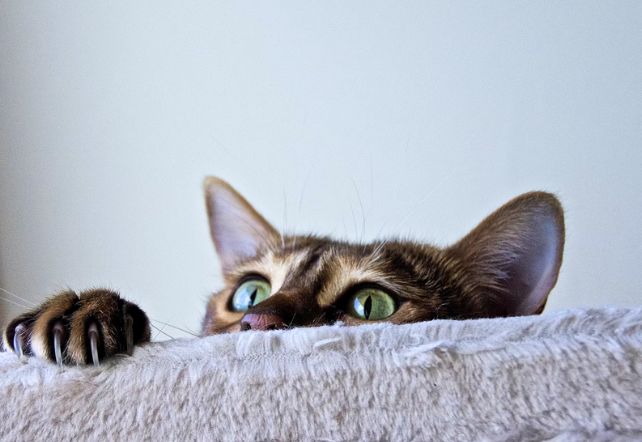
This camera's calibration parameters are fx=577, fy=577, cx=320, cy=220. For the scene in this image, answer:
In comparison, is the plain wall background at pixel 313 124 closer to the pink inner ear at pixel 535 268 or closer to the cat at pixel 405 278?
the cat at pixel 405 278

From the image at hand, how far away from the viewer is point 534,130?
5.88 ft

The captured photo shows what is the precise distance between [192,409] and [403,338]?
178 mm

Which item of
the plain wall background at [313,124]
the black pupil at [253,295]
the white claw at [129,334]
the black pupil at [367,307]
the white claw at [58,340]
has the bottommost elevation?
the black pupil at [253,295]

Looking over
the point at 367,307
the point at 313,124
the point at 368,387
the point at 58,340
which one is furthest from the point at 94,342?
the point at 313,124

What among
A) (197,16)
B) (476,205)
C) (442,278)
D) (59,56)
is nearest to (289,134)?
(197,16)

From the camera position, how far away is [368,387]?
1.46 feet

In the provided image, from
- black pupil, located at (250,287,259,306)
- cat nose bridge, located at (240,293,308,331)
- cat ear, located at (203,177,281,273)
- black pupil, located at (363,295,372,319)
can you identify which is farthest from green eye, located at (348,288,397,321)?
cat ear, located at (203,177,281,273)

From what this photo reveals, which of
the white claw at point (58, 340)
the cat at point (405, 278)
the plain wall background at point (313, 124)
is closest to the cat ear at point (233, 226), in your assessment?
the cat at point (405, 278)

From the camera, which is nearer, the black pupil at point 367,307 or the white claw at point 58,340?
the white claw at point 58,340

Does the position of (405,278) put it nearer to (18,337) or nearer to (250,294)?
(250,294)

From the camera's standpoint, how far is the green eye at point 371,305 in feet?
3.16

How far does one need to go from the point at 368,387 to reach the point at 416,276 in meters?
0.66

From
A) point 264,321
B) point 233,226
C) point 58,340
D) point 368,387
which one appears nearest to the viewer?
point 368,387

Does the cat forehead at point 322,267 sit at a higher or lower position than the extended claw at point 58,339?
lower
